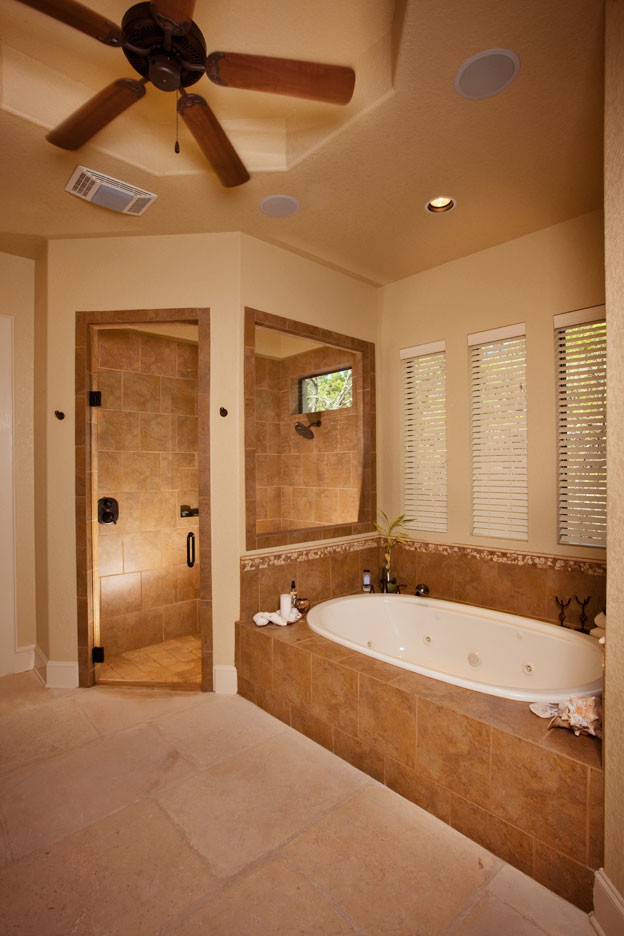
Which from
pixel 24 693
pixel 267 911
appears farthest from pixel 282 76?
pixel 24 693

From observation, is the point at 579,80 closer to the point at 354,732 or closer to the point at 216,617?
the point at 354,732

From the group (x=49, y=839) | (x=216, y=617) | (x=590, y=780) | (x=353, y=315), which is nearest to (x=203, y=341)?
(x=353, y=315)

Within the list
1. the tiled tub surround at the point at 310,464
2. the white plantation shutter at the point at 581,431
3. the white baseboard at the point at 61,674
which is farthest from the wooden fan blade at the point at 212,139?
the white baseboard at the point at 61,674

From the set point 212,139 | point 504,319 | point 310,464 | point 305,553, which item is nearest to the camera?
point 212,139

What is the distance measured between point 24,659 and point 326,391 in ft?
10.4

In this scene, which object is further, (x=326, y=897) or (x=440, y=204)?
(x=440, y=204)

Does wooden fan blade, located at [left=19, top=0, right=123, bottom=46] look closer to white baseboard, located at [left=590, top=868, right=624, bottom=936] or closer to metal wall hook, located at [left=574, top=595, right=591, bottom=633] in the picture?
white baseboard, located at [left=590, top=868, right=624, bottom=936]

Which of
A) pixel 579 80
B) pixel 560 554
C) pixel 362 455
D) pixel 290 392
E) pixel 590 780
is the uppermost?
pixel 579 80

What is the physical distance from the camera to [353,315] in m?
3.47

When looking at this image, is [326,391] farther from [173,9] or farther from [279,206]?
[173,9]

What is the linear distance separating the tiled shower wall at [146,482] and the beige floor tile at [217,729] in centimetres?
121

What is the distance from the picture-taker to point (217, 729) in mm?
2436

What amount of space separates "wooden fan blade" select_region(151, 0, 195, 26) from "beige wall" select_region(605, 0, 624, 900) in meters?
1.23

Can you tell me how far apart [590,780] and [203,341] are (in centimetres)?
267
